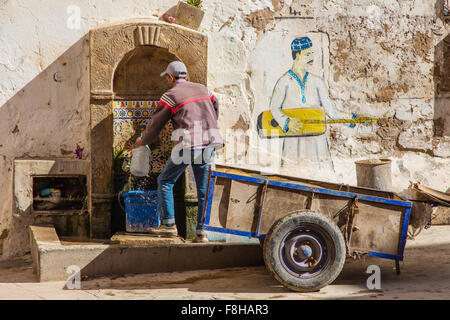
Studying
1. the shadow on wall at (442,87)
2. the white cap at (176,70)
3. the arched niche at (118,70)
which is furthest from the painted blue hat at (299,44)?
the white cap at (176,70)

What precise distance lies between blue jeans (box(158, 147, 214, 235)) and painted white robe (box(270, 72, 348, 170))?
5.70 ft

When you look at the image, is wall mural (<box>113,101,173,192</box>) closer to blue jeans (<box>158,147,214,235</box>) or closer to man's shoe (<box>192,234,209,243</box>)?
blue jeans (<box>158,147,214,235</box>)

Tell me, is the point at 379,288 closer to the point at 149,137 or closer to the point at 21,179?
the point at 149,137

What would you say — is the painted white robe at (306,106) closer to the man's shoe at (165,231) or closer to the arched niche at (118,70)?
the arched niche at (118,70)

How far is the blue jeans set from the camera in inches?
238

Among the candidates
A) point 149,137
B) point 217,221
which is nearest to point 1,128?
point 149,137

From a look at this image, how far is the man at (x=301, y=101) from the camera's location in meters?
7.61

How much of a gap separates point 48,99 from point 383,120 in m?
4.21

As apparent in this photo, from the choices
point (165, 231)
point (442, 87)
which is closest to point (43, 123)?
point (165, 231)

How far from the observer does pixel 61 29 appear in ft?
22.8

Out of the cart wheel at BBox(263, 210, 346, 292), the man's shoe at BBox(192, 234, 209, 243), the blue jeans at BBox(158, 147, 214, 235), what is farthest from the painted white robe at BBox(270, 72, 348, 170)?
the cart wheel at BBox(263, 210, 346, 292)

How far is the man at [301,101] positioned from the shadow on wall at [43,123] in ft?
7.70

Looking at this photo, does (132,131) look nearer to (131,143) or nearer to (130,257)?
(131,143)

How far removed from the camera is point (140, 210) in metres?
6.64
